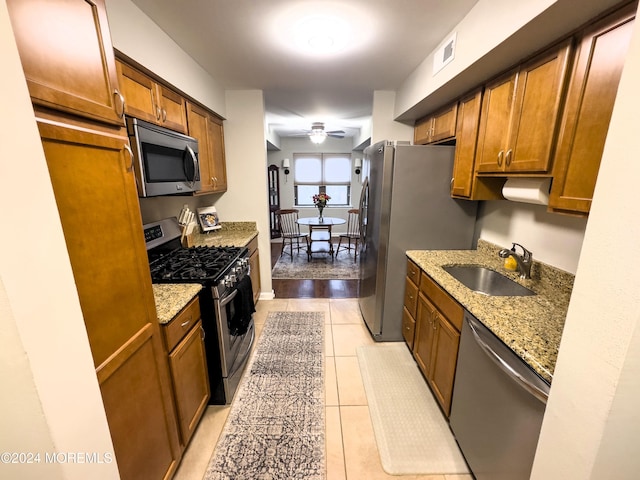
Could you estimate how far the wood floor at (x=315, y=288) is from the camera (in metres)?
3.61

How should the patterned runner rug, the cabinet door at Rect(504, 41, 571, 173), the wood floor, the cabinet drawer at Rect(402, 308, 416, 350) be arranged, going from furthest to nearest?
the patterned runner rug
the wood floor
the cabinet drawer at Rect(402, 308, 416, 350)
the cabinet door at Rect(504, 41, 571, 173)

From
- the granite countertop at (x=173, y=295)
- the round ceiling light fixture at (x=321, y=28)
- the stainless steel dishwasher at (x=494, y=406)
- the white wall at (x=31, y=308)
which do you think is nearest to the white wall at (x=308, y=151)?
the granite countertop at (x=173, y=295)

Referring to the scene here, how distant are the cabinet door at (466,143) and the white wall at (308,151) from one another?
188 inches

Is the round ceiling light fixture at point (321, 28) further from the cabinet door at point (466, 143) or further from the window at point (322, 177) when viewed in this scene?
the window at point (322, 177)

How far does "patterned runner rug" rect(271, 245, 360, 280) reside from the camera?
14.1 feet

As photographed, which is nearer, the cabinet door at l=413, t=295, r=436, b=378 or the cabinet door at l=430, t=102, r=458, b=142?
the cabinet door at l=413, t=295, r=436, b=378

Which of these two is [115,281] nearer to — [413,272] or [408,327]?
[413,272]

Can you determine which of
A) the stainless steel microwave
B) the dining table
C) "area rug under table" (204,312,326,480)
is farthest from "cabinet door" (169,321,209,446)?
the dining table

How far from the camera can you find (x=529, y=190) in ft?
4.81

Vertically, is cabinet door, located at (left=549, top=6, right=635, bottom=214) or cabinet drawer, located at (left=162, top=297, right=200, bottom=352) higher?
cabinet door, located at (left=549, top=6, right=635, bottom=214)

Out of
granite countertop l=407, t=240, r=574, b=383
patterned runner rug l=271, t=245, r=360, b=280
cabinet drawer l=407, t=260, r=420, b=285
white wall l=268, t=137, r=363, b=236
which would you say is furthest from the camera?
white wall l=268, t=137, r=363, b=236

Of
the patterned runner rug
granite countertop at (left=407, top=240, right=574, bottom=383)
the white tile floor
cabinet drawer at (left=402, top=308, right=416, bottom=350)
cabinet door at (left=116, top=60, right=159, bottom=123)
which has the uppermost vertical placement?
cabinet door at (left=116, top=60, right=159, bottom=123)

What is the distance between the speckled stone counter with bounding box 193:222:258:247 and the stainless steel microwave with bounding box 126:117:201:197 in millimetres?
736

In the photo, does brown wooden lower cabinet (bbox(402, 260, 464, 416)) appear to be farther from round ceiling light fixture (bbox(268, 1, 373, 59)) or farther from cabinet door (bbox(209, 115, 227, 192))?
cabinet door (bbox(209, 115, 227, 192))
